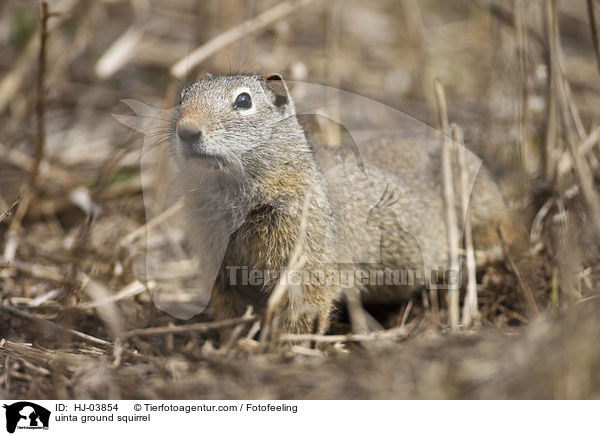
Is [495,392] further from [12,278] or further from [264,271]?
[12,278]

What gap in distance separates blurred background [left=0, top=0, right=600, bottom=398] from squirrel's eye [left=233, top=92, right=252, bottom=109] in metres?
0.69

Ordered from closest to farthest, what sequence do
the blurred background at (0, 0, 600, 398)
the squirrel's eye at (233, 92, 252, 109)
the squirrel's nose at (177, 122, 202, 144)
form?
the blurred background at (0, 0, 600, 398) < the squirrel's nose at (177, 122, 202, 144) < the squirrel's eye at (233, 92, 252, 109)

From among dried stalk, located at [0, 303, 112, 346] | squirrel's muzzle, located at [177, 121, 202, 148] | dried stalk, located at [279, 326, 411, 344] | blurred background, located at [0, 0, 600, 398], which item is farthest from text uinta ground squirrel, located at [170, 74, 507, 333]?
dried stalk, located at [0, 303, 112, 346]

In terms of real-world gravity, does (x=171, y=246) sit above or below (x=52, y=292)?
above

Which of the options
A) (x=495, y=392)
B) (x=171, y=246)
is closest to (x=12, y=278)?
(x=171, y=246)

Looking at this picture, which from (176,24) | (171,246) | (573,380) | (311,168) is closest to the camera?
(573,380)

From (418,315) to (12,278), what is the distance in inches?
105

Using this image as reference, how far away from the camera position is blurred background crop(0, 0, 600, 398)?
8.42 feet

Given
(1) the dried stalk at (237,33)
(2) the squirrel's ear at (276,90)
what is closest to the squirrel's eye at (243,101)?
(2) the squirrel's ear at (276,90)

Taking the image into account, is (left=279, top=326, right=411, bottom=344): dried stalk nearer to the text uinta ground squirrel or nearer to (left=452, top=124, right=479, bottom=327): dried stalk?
the text uinta ground squirrel

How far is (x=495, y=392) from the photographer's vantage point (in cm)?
219

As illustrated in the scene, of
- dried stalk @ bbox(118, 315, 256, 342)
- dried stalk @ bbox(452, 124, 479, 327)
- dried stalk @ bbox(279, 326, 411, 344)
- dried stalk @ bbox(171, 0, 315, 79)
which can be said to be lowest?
dried stalk @ bbox(279, 326, 411, 344)
